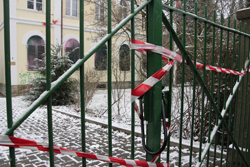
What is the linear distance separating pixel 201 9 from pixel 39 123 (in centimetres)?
799

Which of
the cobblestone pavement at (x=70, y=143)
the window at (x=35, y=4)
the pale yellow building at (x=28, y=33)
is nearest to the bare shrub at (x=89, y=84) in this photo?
the cobblestone pavement at (x=70, y=143)

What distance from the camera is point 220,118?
2270 mm

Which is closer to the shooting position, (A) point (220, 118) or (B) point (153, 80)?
(B) point (153, 80)

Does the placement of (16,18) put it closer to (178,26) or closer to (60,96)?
(60,96)

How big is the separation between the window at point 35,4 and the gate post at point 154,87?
1663cm

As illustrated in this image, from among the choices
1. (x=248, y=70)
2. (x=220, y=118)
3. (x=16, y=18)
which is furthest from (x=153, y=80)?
(x=16, y=18)

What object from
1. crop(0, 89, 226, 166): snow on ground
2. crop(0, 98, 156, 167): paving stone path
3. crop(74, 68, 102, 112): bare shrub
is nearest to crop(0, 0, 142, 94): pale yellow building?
crop(74, 68, 102, 112): bare shrub

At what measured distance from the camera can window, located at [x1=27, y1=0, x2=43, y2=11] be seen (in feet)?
50.6

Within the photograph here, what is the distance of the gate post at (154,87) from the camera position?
1431mm

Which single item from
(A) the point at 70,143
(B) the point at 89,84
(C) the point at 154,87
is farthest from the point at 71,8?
(C) the point at 154,87

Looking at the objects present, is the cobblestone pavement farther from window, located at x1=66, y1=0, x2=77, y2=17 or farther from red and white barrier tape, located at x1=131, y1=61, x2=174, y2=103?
window, located at x1=66, y1=0, x2=77, y2=17

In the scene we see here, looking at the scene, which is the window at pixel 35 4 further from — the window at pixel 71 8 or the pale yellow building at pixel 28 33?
the window at pixel 71 8

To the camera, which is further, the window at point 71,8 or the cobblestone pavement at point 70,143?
the window at point 71,8

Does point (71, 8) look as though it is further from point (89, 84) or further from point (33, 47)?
point (89, 84)
